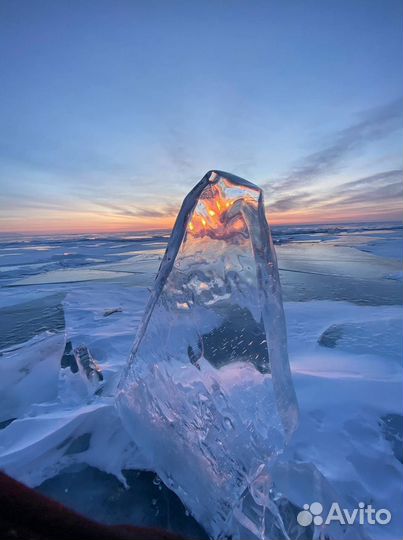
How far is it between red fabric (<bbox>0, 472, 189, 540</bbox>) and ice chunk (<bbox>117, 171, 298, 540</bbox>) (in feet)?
1.71

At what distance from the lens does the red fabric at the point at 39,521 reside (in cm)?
61

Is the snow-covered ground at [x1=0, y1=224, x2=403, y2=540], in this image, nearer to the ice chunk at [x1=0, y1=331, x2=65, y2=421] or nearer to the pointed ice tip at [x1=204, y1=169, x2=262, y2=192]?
the ice chunk at [x1=0, y1=331, x2=65, y2=421]

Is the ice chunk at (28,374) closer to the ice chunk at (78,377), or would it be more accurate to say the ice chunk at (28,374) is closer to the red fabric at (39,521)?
the ice chunk at (78,377)

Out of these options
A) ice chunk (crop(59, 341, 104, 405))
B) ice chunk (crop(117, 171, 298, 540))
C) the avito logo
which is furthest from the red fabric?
ice chunk (crop(59, 341, 104, 405))

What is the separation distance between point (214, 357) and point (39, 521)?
0.82 meters

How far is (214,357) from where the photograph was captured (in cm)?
130

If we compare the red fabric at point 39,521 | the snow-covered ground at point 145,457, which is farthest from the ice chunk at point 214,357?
the red fabric at point 39,521

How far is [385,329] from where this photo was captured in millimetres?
3125

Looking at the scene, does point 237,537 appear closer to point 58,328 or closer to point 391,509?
point 391,509

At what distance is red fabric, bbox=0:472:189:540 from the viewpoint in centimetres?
61

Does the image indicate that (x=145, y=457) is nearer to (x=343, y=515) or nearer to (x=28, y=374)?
(x=343, y=515)

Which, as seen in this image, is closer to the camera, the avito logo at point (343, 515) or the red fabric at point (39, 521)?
the red fabric at point (39, 521)

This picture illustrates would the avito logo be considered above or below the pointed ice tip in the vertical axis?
below

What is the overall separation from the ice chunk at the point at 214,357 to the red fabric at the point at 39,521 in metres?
0.52
